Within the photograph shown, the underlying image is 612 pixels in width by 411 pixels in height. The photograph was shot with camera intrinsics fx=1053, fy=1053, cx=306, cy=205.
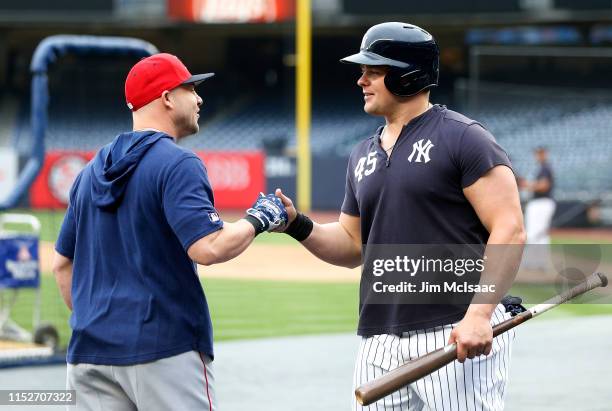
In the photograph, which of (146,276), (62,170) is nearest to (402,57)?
(146,276)

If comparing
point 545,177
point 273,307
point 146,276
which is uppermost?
point 146,276

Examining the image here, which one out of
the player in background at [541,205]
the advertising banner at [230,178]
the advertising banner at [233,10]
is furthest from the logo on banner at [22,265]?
the advertising banner at [233,10]

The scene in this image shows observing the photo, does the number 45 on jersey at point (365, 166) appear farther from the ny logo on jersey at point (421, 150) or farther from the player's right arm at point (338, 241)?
the player's right arm at point (338, 241)

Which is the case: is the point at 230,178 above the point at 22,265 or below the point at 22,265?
below

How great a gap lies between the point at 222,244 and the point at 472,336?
0.92m

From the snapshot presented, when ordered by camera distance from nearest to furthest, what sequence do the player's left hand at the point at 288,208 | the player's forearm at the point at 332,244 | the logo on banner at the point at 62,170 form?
1. the player's left hand at the point at 288,208
2. the player's forearm at the point at 332,244
3. the logo on banner at the point at 62,170

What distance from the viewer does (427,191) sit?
12.8 ft

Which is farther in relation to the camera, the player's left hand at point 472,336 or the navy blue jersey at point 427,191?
the navy blue jersey at point 427,191

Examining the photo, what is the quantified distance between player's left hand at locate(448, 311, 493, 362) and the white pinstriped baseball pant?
188 mm

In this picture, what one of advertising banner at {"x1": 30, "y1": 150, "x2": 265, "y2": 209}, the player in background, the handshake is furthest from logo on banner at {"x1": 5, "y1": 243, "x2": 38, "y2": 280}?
advertising banner at {"x1": 30, "y1": 150, "x2": 265, "y2": 209}

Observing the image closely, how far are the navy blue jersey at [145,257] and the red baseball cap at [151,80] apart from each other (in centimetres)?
16

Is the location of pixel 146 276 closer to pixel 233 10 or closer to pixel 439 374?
pixel 439 374

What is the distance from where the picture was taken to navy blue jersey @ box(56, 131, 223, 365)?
3547 millimetres

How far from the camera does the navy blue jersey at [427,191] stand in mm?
3855
